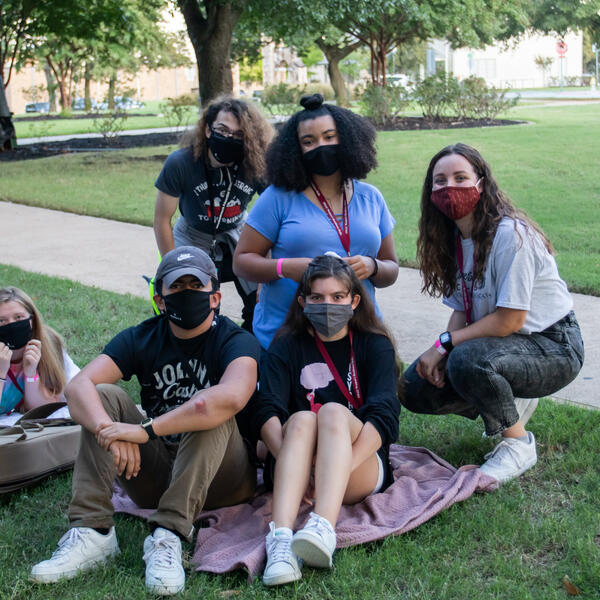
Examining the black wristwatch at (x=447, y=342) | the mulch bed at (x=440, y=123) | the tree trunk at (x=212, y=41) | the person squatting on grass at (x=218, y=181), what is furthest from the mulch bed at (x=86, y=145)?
the black wristwatch at (x=447, y=342)

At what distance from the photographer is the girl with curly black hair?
4199 millimetres

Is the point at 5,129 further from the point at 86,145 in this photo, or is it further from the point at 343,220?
the point at 343,220

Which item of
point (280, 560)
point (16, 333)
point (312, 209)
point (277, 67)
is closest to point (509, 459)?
point (280, 560)

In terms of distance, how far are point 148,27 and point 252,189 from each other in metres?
22.2

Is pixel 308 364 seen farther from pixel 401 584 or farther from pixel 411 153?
pixel 411 153

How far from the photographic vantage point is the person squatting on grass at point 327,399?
11.1 ft

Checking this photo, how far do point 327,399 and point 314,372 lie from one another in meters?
0.13

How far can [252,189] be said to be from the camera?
532cm

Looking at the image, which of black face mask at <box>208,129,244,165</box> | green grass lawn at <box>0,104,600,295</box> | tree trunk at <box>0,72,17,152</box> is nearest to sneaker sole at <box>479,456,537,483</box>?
black face mask at <box>208,129,244,165</box>

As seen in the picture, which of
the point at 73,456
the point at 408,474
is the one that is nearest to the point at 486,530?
the point at 408,474

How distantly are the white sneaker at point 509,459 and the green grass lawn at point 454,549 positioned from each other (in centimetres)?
5

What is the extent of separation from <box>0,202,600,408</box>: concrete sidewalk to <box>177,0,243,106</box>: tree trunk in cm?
567

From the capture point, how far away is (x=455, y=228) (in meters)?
4.19

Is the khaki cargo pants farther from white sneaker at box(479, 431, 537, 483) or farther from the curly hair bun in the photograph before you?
the curly hair bun
